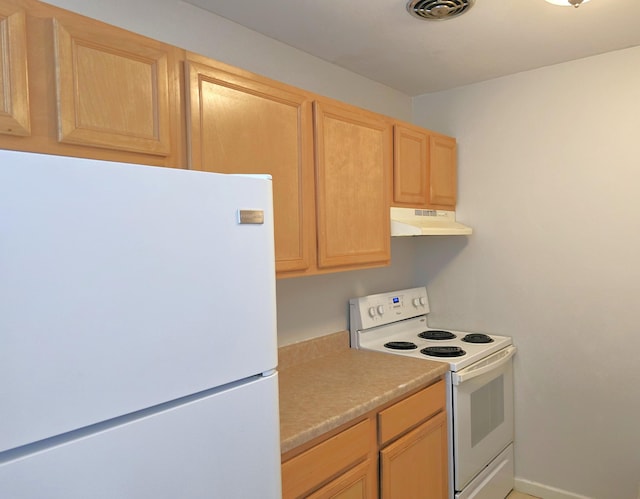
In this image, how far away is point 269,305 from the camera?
1098 millimetres

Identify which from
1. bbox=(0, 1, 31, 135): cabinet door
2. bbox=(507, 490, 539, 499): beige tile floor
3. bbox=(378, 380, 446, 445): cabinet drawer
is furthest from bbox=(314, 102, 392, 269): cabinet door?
bbox=(507, 490, 539, 499): beige tile floor

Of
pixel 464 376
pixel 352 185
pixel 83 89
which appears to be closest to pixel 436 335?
pixel 464 376

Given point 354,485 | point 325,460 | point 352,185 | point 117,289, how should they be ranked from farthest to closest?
point 352,185 < point 354,485 < point 325,460 < point 117,289

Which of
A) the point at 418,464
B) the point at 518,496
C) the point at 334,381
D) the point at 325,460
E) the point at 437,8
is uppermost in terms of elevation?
the point at 437,8

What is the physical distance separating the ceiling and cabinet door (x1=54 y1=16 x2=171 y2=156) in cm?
67

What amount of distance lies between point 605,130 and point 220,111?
6.58 ft

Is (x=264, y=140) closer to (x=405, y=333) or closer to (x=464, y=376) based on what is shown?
(x=464, y=376)

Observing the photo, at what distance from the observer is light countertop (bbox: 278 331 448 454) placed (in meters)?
1.61

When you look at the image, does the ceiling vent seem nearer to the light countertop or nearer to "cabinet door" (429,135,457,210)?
"cabinet door" (429,135,457,210)

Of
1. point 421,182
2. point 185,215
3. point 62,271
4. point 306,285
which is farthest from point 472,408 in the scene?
point 62,271

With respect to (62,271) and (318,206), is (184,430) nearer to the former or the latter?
(62,271)

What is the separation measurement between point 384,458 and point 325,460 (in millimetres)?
356

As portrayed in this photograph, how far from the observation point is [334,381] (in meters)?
2.02

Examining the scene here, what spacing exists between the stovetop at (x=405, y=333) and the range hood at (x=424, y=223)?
487 millimetres
